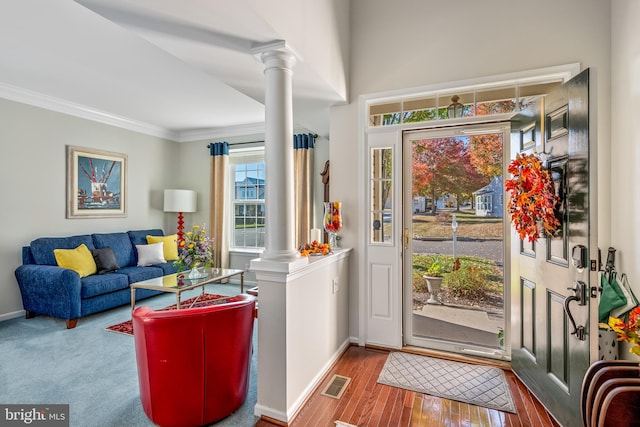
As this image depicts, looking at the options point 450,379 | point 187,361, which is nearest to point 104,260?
point 187,361

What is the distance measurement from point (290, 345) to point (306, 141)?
350cm

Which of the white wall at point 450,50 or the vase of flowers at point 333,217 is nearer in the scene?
the white wall at point 450,50

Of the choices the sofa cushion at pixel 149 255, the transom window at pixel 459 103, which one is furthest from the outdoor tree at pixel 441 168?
the sofa cushion at pixel 149 255

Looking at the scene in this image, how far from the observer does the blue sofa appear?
3572 mm

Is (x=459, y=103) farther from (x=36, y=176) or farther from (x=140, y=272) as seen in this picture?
(x=36, y=176)

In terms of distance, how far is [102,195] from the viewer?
4906mm

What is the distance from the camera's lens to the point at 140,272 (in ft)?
14.7

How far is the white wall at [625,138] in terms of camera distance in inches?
77.9

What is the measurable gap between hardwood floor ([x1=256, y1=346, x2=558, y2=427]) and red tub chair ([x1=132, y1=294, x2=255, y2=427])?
0.38m

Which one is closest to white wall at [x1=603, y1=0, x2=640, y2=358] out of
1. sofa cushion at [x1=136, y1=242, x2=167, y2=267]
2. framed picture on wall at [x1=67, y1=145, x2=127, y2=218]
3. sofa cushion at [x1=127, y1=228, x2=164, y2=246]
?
sofa cushion at [x1=136, y1=242, x2=167, y2=267]

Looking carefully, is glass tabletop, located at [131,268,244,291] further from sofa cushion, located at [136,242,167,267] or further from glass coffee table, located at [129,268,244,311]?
sofa cushion, located at [136,242,167,267]

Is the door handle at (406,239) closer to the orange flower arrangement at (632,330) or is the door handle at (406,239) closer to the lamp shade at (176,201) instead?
the orange flower arrangement at (632,330)

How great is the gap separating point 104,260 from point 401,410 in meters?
4.25

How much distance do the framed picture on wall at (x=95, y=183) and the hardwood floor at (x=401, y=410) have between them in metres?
4.38
